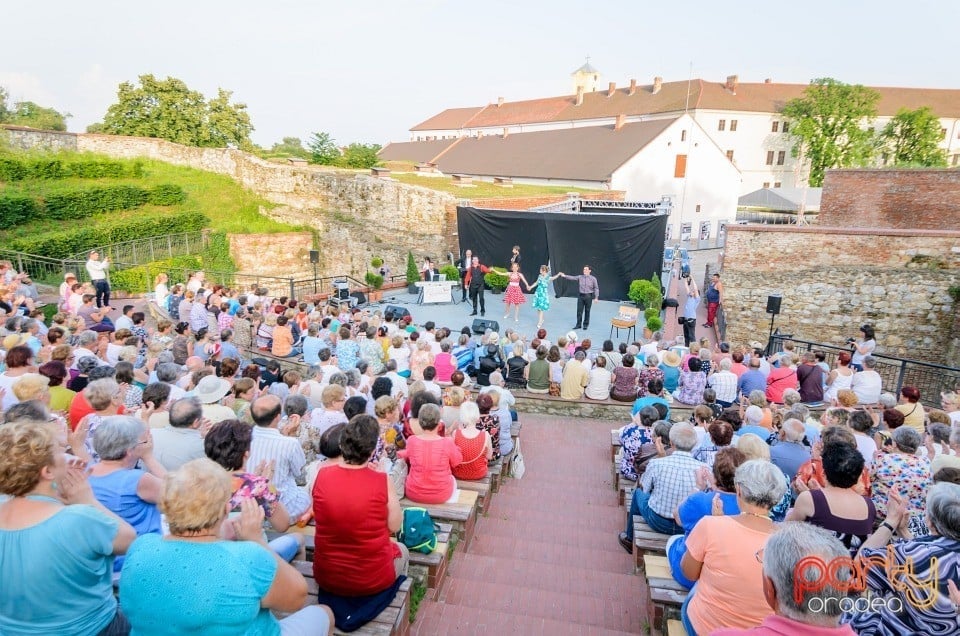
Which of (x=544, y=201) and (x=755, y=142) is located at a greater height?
(x=755, y=142)

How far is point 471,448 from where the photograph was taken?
5.01 metres

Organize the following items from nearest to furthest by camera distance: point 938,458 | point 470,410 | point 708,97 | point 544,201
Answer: point 938,458 → point 470,410 → point 544,201 → point 708,97

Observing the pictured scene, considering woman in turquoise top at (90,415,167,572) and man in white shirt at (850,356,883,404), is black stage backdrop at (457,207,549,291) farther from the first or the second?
woman in turquoise top at (90,415,167,572)

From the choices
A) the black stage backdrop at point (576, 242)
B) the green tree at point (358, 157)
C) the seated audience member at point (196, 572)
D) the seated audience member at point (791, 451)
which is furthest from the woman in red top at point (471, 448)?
the green tree at point (358, 157)

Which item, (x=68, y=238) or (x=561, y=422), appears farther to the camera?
(x=68, y=238)

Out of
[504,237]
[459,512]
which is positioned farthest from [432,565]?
[504,237]

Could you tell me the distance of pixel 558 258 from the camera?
17250 millimetres

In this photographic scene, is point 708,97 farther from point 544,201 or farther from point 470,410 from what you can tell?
point 470,410

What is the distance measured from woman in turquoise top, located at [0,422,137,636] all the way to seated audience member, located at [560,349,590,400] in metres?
6.45

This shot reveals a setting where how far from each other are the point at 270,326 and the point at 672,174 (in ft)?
100

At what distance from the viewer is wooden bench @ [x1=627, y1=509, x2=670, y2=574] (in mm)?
4035

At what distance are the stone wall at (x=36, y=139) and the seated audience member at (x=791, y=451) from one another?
112 feet

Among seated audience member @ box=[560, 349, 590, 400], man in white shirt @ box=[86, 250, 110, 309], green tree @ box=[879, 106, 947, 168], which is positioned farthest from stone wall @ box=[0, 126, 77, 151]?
green tree @ box=[879, 106, 947, 168]

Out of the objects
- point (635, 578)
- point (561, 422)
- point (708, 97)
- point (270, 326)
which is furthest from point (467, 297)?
point (708, 97)
